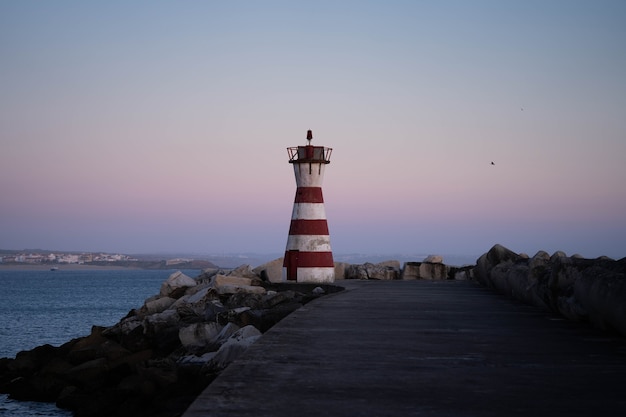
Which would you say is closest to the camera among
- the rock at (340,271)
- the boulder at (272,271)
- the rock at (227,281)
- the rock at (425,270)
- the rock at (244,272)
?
the rock at (227,281)

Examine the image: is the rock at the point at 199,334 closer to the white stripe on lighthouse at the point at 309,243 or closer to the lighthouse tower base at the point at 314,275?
the lighthouse tower base at the point at 314,275

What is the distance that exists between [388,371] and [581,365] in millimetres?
1487

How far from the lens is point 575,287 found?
897 centimetres

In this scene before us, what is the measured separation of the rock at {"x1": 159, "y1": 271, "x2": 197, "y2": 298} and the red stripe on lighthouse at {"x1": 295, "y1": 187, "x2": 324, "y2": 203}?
3.56 meters

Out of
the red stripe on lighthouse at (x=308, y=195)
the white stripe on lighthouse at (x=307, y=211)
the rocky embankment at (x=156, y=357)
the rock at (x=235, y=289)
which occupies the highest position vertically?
the red stripe on lighthouse at (x=308, y=195)

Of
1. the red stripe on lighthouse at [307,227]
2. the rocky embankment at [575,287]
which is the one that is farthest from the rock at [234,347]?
the red stripe on lighthouse at [307,227]

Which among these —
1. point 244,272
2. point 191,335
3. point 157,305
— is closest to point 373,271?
point 244,272

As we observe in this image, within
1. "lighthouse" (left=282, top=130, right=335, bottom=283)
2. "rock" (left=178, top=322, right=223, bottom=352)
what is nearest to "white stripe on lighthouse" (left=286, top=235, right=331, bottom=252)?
"lighthouse" (left=282, top=130, right=335, bottom=283)

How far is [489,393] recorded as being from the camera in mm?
4918

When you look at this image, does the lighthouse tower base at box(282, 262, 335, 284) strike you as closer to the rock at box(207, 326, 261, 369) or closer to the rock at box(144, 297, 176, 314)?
the rock at box(144, 297, 176, 314)

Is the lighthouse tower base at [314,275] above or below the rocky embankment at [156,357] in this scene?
above

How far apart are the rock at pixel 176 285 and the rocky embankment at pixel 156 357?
3.47 feet

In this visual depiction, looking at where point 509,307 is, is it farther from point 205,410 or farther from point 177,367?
point 205,410

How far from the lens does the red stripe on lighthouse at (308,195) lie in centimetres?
2048
